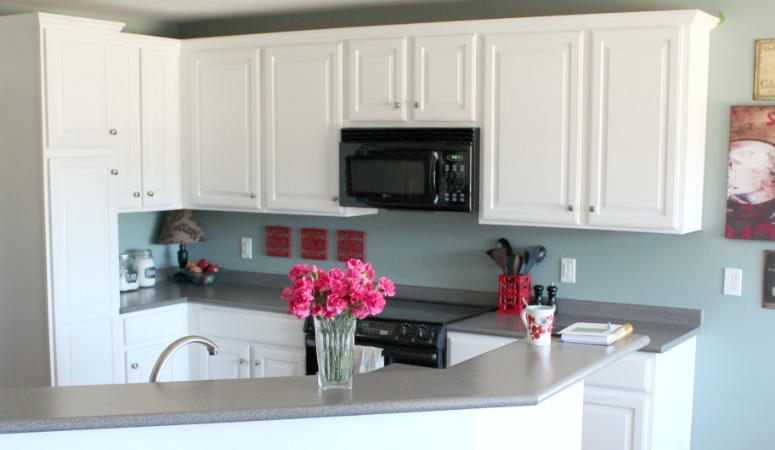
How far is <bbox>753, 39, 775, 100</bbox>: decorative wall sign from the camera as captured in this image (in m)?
3.79

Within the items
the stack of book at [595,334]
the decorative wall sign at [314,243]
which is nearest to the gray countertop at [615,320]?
the stack of book at [595,334]

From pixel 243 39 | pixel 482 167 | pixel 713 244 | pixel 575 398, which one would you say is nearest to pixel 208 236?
pixel 243 39

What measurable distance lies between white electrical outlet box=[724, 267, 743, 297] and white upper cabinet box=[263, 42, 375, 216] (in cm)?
Answer: 168

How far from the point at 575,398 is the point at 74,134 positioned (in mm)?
2623

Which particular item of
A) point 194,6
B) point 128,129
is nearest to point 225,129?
point 128,129

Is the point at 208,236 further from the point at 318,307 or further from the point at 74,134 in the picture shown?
the point at 318,307

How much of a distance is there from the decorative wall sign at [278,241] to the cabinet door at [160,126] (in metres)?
0.54

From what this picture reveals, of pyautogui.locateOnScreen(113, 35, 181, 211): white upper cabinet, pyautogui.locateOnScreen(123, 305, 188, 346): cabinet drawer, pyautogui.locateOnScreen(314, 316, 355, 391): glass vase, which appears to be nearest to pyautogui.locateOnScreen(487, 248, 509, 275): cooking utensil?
pyautogui.locateOnScreen(123, 305, 188, 346): cabinet drawer

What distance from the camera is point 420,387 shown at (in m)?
2.32

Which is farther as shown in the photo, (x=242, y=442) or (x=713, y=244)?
(x=713, y=244)

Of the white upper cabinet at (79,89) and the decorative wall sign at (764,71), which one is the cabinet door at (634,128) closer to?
the decorative wall sign at (764,71)

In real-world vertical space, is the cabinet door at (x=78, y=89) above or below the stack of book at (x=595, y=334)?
above

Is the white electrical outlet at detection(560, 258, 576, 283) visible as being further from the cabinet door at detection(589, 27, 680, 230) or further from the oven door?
the oven door

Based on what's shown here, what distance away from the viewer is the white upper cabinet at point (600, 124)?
3678 millimetres
